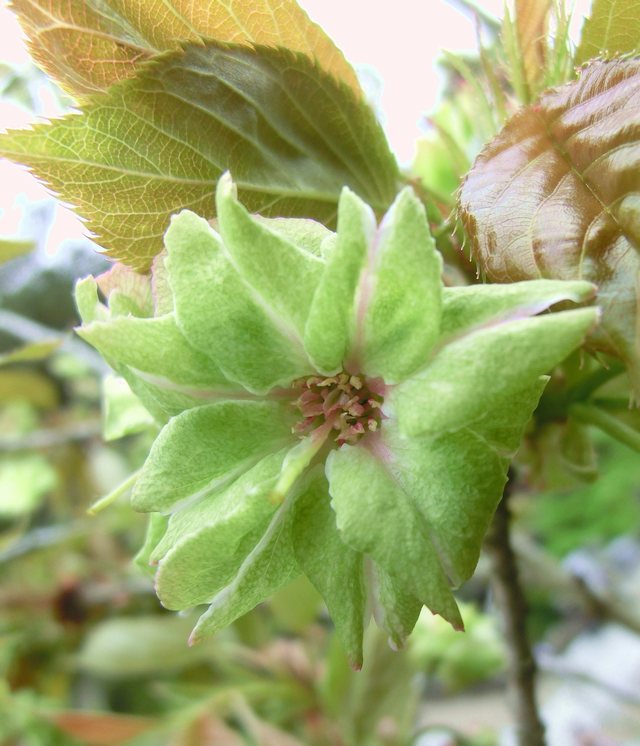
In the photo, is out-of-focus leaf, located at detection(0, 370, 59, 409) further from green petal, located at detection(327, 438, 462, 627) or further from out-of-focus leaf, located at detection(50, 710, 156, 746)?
green petal, located at detection(327, 438, 462, 627)

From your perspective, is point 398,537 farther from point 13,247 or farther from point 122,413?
point 13,247

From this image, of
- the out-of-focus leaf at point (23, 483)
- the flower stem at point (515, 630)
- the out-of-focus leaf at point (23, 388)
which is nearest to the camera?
the flower stem at point (515, 630)

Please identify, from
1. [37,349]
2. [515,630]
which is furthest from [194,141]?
[515,630]

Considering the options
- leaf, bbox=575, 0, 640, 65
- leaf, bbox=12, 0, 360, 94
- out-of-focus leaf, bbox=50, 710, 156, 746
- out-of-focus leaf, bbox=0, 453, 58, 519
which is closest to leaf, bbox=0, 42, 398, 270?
leaf, bbox=12, 0, 360, 94

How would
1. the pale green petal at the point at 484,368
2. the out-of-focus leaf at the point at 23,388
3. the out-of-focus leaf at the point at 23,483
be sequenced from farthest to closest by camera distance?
the out-of-focus leaf at the point at 23,483
the out-of-focus leaf at the point at 23,388
the pale green petal at the point at 484,368

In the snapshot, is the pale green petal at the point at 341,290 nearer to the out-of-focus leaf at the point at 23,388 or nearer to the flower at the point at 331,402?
the flower at the point at 331,402

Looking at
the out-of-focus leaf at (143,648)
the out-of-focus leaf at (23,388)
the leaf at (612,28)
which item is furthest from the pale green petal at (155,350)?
the out-of-focus leaf at (23,388)
